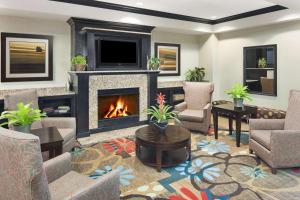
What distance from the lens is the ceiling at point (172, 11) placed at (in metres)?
4.14

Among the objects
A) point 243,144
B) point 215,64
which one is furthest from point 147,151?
point 215,64

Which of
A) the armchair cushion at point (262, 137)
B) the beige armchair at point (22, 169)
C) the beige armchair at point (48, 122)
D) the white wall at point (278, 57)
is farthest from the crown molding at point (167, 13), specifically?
the beige armchair at point (22, 169)

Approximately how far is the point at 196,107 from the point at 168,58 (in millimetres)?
2037

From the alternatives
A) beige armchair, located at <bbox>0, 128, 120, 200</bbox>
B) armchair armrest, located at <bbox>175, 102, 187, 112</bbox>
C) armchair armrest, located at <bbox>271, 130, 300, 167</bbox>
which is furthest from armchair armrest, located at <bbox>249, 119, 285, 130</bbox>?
beige armchair, located at <bbox>0, 128, 120, 200</bbox>

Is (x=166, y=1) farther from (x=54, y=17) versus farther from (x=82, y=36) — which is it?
(x=54, y=17)

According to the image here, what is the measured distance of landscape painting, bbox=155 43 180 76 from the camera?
658 centimetres

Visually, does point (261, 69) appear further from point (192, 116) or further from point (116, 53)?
point (116, 53)

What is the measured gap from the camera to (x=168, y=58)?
6.76 meters

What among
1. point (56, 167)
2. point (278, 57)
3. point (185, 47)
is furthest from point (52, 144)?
point (185, 47)

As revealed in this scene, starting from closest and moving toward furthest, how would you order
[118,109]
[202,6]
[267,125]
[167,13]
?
[267,125], [202,6], [118,109], [167,13]

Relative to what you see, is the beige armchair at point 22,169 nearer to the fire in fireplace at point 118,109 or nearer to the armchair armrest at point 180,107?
the armchair armrest at point 180,107

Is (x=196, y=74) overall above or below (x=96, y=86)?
Answer: above

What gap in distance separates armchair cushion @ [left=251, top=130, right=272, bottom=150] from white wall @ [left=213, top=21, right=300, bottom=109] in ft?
7.86

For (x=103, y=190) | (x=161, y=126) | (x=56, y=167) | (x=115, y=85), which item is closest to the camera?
(x=103, y=190)
